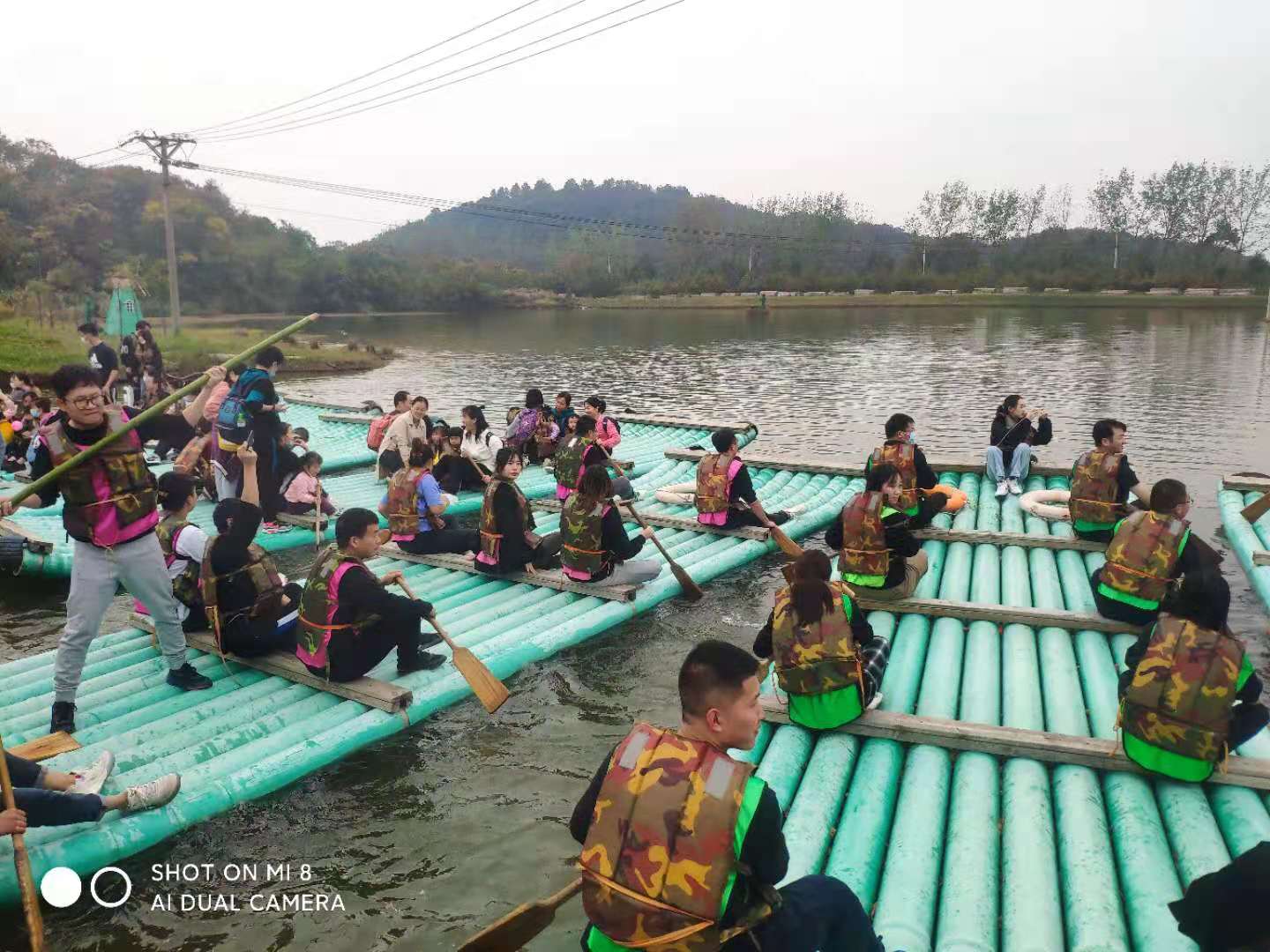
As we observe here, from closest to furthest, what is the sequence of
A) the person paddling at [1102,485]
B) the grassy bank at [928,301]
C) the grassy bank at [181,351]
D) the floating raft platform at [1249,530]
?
the floating raft platform at [1249,530]
the person paddling at [1102,485]
the grassy bank at [181,351]
the grassy bank at [928,301]

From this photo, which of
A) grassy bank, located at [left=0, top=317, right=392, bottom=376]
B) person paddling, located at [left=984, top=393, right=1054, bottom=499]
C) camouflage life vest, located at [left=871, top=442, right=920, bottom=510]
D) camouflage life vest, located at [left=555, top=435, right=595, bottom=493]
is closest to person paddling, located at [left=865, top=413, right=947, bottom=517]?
camouflage life vest, located at [left=871, top=442, right=920, bottom=510]

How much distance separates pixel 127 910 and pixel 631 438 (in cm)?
1196

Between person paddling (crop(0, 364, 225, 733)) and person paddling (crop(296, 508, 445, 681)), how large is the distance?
0.91 meters

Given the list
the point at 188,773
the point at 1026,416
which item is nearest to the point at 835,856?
the point at 188,773

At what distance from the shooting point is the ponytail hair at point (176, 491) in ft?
18.8

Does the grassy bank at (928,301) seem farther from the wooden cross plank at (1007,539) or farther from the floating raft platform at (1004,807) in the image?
the floating raft platform at (1004,807)

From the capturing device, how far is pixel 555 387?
27.7m

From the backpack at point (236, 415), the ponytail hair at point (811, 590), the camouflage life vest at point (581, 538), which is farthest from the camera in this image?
the backpack at point (236, 415)

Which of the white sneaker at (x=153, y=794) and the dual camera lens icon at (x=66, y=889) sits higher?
the white sneaker at (x=153, y=794)

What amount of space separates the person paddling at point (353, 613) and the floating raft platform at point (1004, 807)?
2435 mm

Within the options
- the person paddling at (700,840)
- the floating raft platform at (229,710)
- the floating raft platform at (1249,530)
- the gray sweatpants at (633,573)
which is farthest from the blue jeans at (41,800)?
the floating raft platform at (1249,530)

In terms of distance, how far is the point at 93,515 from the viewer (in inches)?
193

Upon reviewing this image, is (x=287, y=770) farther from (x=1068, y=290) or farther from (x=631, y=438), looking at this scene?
(x=1068, y=290)

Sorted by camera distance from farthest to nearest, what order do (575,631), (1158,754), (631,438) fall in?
1. (631,438)
2. (575,631)
3. (1158,754)
